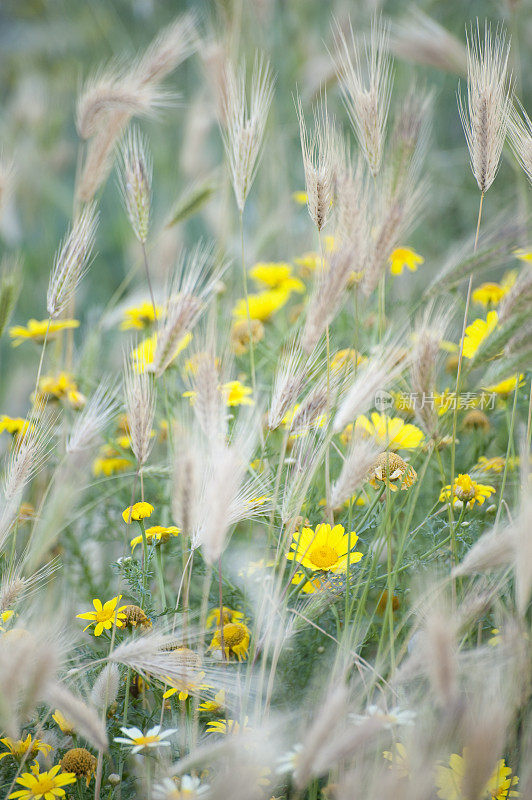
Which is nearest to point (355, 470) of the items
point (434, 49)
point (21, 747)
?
point (21, 747)

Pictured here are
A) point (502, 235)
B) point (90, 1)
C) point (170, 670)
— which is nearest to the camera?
point (170, 670)

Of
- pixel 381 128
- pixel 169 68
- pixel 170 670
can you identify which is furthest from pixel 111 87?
pixel 170 670

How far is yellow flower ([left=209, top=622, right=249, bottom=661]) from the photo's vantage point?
87cm

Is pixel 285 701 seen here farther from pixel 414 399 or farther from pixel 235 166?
pixel 235 166

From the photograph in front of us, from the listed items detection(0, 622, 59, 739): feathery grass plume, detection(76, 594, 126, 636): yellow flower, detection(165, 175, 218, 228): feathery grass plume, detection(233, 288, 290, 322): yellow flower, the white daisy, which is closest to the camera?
detection(0, 622, 59, 739): feathery grass plume

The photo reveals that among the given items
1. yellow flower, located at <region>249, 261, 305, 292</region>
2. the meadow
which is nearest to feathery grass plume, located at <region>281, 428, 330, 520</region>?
the meadow

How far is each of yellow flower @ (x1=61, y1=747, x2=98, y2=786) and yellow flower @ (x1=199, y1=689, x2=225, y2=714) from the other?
0.47 ft

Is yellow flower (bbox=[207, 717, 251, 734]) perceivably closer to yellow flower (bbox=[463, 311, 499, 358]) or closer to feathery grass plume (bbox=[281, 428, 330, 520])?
feathery grass plume (bbox=[281, 428, 330, 520])

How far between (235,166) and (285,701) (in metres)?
0.72

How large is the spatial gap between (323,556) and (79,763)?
37cm

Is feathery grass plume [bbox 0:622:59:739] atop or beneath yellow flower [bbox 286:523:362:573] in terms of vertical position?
beneath

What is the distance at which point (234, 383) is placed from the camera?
1.04 metres

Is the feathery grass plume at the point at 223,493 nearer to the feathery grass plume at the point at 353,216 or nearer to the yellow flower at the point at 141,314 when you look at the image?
the feathery grass plume at the point at 353,216

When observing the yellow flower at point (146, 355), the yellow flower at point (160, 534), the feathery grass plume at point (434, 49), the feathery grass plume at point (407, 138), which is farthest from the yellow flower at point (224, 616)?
the feathery grass plume at point (434, 49)
